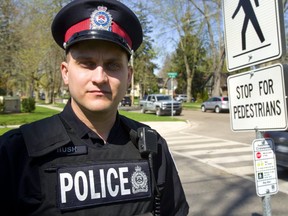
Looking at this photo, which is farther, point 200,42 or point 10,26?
point 200,42

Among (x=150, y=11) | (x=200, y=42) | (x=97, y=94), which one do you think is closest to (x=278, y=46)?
(x=97, y=94)

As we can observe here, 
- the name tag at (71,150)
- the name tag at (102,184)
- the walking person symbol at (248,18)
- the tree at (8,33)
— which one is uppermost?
the tree at (8,33)

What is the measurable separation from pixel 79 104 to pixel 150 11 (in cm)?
3170

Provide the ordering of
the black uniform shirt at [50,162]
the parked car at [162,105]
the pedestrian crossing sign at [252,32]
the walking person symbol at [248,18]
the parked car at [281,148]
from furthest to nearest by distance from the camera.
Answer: the parked car at [162,105] → the parked car at [281,148] → the walking person symbol at [248,18] → the pedestrian crossing sign at [252,32] → the black uniform shirt at [50,162]

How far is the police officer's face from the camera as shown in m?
1.60

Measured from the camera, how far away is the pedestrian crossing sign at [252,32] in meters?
2.61

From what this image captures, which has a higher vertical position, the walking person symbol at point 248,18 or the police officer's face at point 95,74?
the walking person symbol at point 248,18

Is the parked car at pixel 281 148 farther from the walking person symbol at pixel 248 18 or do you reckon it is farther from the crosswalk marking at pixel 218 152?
the walking person symbol at pixel 248 18

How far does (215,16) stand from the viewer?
108 ft

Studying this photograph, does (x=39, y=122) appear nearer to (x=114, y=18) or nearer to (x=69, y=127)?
(x=69, y=127)

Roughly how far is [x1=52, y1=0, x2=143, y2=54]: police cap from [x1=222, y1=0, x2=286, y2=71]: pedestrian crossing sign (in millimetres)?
1338

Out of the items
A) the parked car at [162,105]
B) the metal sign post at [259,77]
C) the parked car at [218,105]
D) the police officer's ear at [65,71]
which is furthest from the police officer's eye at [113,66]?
the parked car at [218,105]

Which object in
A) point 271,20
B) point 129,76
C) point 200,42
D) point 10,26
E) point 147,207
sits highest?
point 200,42

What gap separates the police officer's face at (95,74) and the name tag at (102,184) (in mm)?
294
